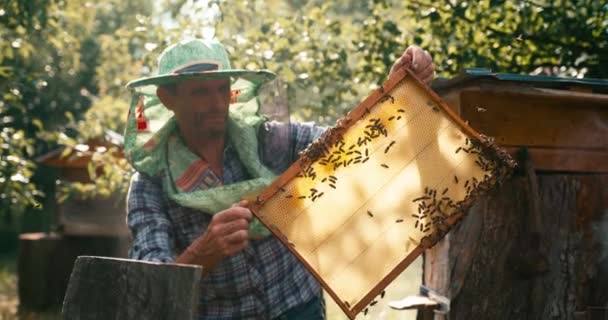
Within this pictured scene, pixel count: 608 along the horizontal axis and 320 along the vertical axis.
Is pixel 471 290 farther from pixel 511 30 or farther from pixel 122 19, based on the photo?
pixel 122 19

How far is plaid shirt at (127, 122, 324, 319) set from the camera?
2.95 m

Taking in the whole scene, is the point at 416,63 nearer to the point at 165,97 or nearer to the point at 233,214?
the point at 233,214

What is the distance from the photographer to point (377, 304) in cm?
764

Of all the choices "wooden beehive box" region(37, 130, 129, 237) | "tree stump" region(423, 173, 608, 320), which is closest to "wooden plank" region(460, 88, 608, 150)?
"tree stump" region(423, 173, 608, 320)

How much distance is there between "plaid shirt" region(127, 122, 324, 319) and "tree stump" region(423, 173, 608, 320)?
82cm

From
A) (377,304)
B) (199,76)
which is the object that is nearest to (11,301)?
(377,304)

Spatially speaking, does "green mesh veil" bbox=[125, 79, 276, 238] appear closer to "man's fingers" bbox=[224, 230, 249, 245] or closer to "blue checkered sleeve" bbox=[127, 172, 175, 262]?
"blue checkered sleeve" bbox=[127, 172, 175, 262]

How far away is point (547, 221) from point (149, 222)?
1.61 meters

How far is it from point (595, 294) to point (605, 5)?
1.82m

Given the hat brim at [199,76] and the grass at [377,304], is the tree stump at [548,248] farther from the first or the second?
the grass at [377,304]

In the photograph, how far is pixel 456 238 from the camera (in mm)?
3564

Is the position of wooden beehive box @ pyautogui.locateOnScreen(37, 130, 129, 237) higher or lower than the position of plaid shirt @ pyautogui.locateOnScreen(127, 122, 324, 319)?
higher

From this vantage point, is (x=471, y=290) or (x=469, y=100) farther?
(x=471, y=290)

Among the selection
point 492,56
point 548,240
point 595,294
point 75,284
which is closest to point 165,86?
point 75,284
